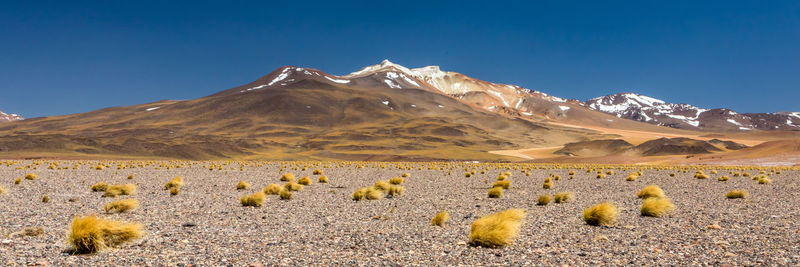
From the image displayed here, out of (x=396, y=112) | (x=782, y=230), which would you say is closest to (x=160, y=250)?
(x=782, y=230)

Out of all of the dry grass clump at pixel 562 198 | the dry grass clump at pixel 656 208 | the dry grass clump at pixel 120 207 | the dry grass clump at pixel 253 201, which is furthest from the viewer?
the dry grass clump at pixel 562 198

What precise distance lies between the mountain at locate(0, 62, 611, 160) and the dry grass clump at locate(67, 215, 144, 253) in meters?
78.4

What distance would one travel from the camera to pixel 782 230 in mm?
9852

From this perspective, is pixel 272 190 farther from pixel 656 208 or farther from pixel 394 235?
pixel 656 208

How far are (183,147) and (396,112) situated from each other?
115m

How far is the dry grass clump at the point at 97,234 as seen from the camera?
784 centimetres

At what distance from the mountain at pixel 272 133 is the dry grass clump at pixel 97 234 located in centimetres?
7845

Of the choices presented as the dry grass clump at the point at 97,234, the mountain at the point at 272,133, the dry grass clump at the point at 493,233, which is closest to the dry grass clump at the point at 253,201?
the dry grass clump at the point at 97,234

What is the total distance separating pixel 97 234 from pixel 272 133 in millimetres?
146289

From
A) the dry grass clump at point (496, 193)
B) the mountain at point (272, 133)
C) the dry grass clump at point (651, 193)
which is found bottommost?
the dry grass clump at point (496, 193)

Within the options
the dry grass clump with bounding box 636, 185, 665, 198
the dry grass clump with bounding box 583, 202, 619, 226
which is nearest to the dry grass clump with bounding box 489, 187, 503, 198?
the dry grass clump with bounding box 636, 185, 665, 198

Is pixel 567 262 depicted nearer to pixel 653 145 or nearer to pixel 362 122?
pixel 653 145

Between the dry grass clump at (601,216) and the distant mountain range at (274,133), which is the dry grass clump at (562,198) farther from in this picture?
the distant mountain range at (274,133)

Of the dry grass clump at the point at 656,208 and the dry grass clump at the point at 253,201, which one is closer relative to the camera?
the dry grass clump at the point at 656,208
